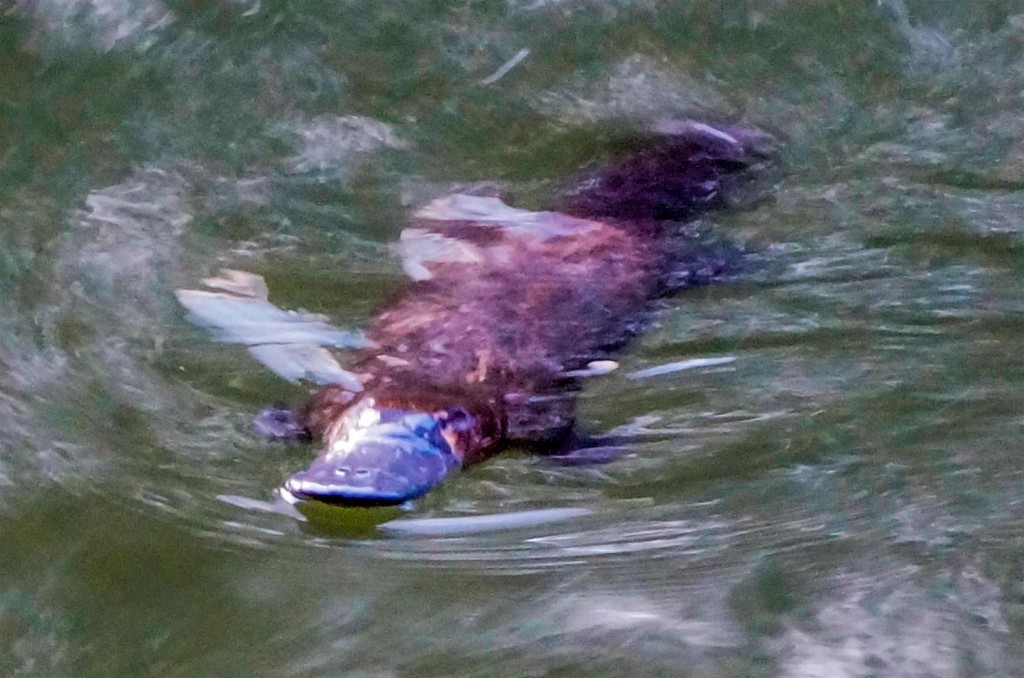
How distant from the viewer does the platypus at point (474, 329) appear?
2951 millimetres

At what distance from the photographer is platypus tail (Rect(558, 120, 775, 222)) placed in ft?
12.9

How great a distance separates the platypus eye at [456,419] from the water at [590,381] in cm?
13

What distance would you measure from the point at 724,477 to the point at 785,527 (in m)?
0.20

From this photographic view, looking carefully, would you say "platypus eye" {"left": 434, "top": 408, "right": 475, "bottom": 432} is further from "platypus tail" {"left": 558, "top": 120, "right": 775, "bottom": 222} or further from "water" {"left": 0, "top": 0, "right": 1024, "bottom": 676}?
"platypus tail" {"left": 558, "top": 120, "right": 775, "bottom": 222}

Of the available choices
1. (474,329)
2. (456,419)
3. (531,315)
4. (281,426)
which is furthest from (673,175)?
(281,426)

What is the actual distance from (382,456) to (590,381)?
2.15 ft

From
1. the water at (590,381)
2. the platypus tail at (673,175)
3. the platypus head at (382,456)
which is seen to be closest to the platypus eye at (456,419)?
the platypus head at (382,456)

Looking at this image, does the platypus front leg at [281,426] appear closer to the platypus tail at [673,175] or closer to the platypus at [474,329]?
the platypus at [474,329]

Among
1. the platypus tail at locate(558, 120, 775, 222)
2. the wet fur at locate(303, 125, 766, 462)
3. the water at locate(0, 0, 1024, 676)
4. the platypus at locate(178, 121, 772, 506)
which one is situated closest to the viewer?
the water at locate(0, 0, 1024, 676)

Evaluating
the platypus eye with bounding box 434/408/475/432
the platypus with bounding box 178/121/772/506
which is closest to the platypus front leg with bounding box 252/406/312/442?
the platypus with bounding box 178/121/772/506

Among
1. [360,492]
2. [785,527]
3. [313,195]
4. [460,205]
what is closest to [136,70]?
[313,195]

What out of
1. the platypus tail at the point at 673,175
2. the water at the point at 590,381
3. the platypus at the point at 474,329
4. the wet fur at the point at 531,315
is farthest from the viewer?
the platypus tail at the point at 673,175

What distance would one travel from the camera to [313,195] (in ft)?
13.1

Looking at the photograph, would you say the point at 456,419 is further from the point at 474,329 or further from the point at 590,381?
the point at 590,381
